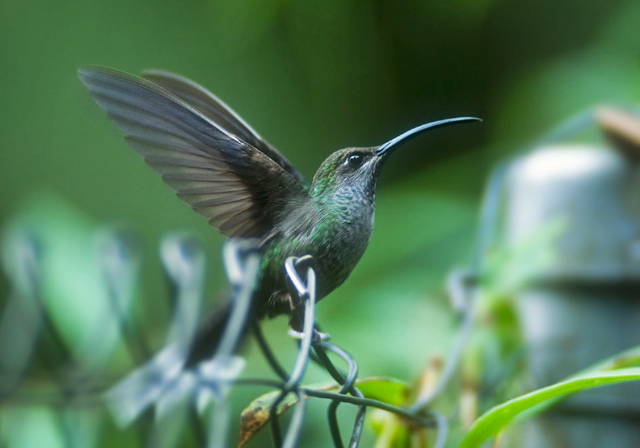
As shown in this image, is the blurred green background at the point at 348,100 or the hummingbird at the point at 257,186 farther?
the blurred green background at the point at 348,100

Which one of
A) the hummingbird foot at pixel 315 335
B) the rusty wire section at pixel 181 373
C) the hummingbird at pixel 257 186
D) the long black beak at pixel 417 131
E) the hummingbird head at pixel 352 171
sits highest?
the long black beak at pixel 417 131

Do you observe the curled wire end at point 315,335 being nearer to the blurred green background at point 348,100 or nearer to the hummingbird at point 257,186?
the hummingbird at point 257,186

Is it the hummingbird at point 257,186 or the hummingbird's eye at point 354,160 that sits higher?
the hummingbird's eye at point 354,160

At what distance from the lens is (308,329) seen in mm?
259

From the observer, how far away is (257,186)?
1.02ft

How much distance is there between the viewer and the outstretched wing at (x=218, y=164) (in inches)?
11.9

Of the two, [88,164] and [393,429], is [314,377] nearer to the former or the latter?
[393,429]

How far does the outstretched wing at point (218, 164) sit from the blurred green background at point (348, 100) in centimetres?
17

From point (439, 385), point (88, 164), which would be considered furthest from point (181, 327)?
point (88, 164)

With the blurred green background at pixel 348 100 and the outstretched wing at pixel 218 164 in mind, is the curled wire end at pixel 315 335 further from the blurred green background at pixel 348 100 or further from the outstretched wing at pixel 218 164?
the blurred green background at pixel 348 100

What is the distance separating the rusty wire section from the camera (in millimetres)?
291

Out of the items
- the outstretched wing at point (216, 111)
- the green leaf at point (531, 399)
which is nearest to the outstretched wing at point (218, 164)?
the outstretched wing at point (216, 111)

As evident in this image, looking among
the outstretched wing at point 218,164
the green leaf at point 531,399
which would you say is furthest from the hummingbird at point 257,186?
the green leaf at point 531,399

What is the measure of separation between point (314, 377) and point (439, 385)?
117mm
